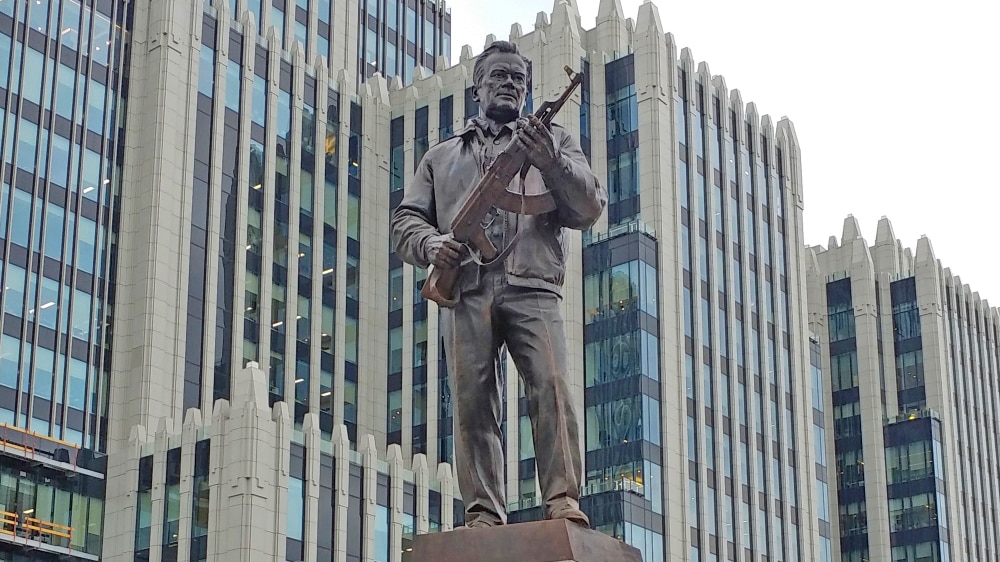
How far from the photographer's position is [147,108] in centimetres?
7144

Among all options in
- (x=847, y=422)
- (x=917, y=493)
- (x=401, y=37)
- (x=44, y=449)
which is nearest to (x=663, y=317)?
(x=44, y=449)

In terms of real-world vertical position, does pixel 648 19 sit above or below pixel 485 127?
above

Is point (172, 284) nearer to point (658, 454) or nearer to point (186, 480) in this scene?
point (186, 480)

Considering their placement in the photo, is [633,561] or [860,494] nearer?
[633,561]

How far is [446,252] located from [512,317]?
28.3 inches

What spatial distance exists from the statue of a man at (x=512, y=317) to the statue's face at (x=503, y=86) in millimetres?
15

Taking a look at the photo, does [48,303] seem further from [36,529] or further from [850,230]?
[850,230]

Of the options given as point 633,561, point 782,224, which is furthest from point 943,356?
point 633,561

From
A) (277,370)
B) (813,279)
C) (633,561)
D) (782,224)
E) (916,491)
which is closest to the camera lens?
(633,561)

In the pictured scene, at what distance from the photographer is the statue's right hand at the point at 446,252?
12.0 metres

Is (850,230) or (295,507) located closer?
(295,507)

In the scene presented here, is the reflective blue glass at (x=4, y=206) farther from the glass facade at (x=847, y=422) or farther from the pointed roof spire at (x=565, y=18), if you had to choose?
the glass facade at (x=847, y=422)

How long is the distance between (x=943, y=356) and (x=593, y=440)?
37.5 meters

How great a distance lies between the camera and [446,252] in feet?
39.3
